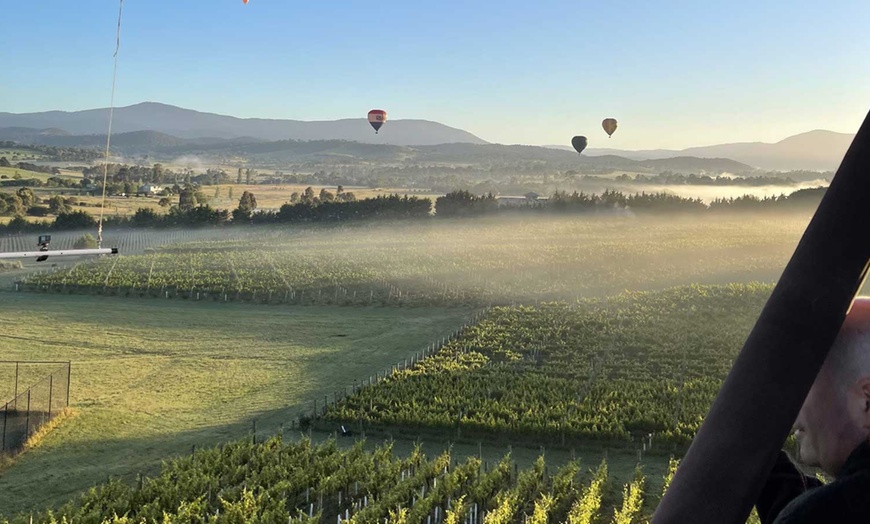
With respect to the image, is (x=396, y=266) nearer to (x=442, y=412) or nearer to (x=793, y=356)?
(x=442, y=412)

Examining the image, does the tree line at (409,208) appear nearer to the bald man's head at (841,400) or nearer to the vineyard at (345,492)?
the vineyard at (345,492)

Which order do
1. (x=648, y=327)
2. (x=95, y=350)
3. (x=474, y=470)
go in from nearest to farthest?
1. (x=474, y=470)
2. (x=95, y=350)
3. (x=648, y=327)

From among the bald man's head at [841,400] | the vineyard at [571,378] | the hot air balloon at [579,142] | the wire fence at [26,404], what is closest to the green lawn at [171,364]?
the wire fence at [26,404]

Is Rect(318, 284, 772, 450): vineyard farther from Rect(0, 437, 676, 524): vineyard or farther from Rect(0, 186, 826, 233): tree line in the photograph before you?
Rect(0, 186, 826, 233): tree line

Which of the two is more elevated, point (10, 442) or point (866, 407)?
point (866, 407)

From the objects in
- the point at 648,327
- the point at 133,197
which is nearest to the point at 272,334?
the point at 648,327

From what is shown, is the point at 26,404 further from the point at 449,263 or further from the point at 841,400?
the point at 449,263

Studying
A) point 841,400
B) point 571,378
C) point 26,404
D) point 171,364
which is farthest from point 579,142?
point 841,400
